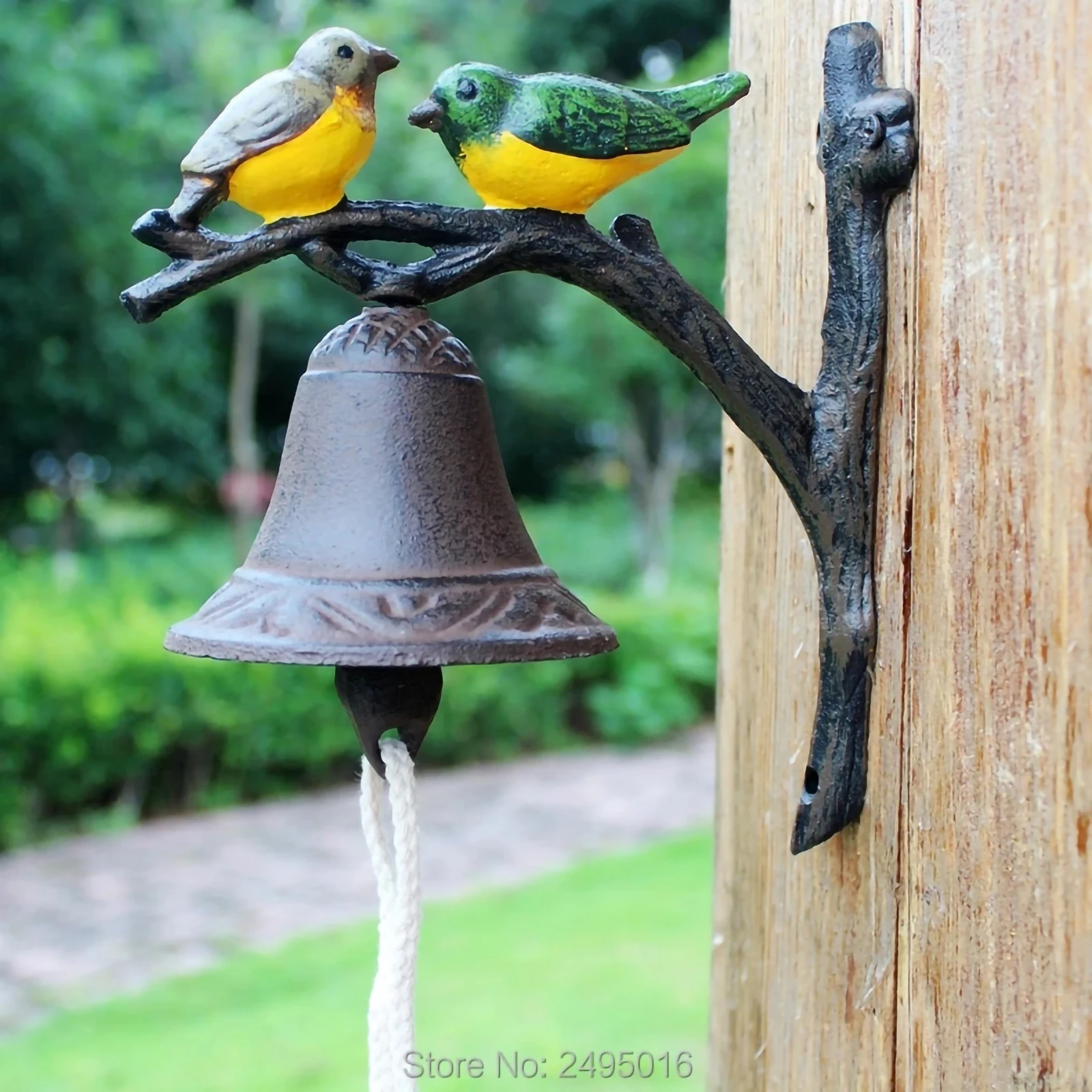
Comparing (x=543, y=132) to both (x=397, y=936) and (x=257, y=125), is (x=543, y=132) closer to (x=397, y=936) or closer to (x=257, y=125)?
(x=257, y=125)

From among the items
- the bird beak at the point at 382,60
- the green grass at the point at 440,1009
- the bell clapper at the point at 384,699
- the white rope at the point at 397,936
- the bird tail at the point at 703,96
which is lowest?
the green grass at the point at 440,1009

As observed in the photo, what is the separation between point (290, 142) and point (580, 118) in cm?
22

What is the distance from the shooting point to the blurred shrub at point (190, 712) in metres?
5.68

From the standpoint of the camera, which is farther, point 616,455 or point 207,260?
point 616,455

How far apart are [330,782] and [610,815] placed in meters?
1.67

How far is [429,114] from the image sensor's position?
0.93 m

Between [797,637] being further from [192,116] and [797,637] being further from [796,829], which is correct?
[192,116]

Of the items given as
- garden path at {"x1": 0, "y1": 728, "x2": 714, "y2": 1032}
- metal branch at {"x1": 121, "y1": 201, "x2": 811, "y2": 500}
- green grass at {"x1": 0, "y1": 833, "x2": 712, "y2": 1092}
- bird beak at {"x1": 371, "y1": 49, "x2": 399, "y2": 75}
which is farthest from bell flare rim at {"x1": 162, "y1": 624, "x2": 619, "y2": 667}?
garden path at {"x1": 0, "y1": 728, "x2": 714, "y2": 1032}

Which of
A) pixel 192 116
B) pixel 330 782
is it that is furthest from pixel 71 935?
pixel 192 116

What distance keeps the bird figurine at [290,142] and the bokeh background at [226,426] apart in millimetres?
2904

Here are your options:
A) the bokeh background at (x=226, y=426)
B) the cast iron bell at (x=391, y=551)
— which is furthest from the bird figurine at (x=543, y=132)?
the bokeh background at (x=226, y=426)

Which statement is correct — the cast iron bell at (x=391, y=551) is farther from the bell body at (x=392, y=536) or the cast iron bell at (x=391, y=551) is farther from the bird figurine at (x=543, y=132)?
the bird figurine at (x=543, y=132)

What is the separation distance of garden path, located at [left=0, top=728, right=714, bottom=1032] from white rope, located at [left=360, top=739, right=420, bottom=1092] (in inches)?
126

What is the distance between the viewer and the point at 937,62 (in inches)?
34.7
